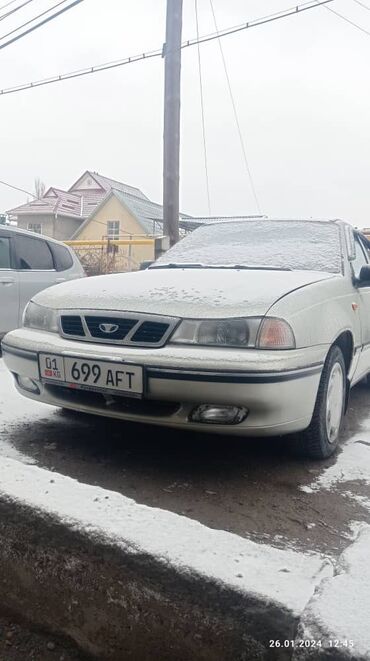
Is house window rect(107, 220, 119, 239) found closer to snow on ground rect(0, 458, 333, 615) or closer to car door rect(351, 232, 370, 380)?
car door rect(351, 232, 370, 380)

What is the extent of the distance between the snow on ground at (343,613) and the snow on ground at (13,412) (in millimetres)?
1765

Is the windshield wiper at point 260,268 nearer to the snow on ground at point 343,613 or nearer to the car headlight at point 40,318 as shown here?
the car headlight at point 40,318

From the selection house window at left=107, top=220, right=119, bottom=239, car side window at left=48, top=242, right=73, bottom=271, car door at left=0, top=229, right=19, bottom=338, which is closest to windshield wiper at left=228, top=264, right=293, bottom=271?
car door at left=0, top=229, right=19, bottom=338

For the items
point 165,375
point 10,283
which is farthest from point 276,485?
point 10,283

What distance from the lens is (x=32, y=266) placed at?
20.8ft

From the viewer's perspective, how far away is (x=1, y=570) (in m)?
1.94

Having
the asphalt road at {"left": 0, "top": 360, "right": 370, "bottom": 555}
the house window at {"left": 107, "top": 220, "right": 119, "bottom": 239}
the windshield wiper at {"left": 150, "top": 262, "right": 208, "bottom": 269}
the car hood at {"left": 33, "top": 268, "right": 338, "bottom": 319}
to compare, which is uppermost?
the house window at {"left": 107, "top": 220, "right": 119, "bottom": 239}

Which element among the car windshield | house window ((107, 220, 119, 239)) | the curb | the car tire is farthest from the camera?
house window ((107, 220, 119, 239))

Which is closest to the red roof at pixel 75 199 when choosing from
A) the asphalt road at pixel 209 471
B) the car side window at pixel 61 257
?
the car side window at pixel 61 257

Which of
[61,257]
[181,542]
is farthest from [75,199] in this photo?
[181,542]

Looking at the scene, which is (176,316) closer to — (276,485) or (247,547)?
(276,485)

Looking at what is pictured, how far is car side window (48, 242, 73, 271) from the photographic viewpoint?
21.7 feet

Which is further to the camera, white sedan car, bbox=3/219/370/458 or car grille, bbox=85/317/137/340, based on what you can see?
car grille, bbox=85/317/137/340

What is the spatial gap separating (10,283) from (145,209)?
27181 millimetres
